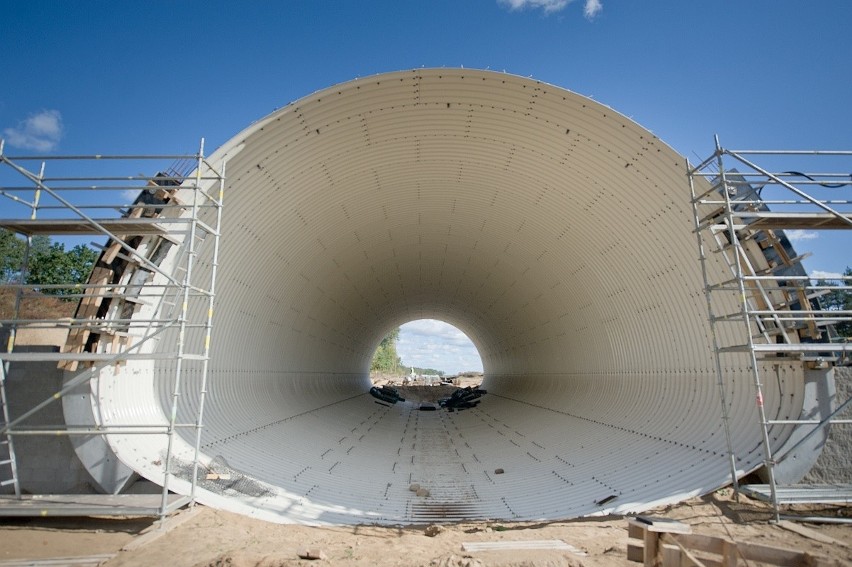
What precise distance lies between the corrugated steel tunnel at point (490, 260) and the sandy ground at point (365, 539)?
668 mm

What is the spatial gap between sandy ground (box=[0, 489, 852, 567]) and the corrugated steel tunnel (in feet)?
2.19

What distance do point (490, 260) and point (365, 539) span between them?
11481 mm

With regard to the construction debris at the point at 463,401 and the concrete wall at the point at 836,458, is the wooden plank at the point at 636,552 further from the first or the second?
the construction debris at the point at 463,401

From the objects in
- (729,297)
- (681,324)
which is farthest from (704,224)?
(681,324)

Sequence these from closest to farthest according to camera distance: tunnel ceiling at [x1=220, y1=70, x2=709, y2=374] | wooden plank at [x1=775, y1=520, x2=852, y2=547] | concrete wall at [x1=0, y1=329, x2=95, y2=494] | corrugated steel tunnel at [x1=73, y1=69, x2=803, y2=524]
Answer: wooden plank at [x1=775, y1=520, x2=852, y2=547] < concrete wall at [x1=0, y1=329, x2=95, y2=494] < corrugated steel tunnel at [x1=73, y1=69, x2=803, y2=524] < tunnel ceiling at [x1=220, y1=70, x2=709, y2=374]

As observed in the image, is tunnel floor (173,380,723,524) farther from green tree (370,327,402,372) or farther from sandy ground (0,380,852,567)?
green tree (370,327,402,372)

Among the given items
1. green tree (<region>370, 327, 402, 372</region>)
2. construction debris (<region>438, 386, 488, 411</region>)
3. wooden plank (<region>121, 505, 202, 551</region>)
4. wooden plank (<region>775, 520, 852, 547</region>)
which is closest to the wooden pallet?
wooden plank (<region>775, 520, 852, 547</region>)

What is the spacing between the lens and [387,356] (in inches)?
2955

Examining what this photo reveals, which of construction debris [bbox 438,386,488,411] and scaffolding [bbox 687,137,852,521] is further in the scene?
construction debris [bbox 438,386,488,411]

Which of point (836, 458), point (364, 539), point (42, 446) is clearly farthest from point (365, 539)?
point (836, 458)

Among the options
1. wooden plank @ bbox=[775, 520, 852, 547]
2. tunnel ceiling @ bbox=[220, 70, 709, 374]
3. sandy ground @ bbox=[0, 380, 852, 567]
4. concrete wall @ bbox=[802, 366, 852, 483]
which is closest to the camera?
sandy ground @ bbox=[0, 380, 852, 567]

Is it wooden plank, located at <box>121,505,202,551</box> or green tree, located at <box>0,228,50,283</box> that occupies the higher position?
green tree, located at <box>0,228,50,283</box>

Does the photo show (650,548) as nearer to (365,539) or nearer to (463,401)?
(365,539)

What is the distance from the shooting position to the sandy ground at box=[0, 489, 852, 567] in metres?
5.70
